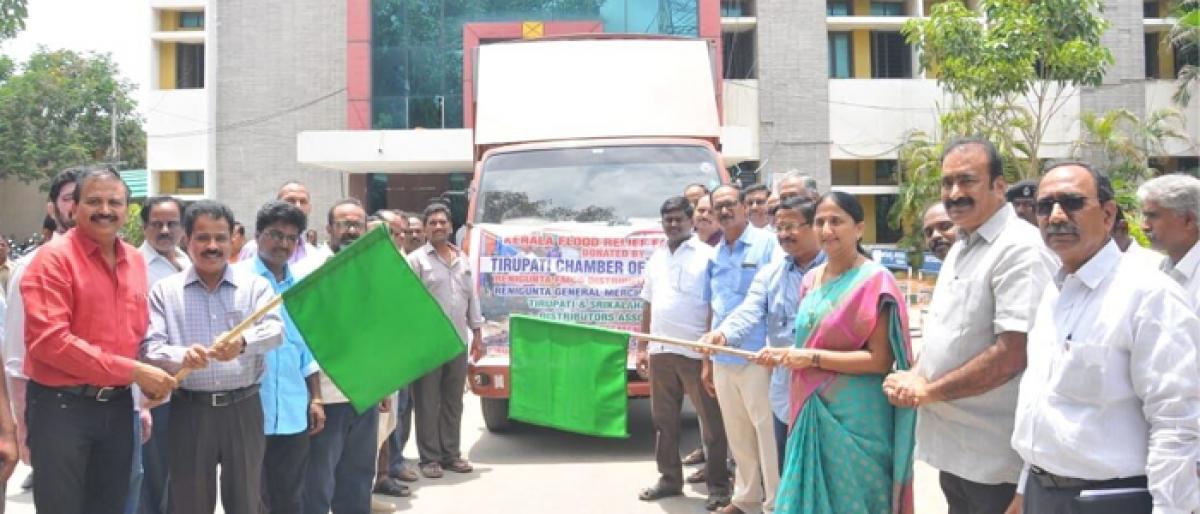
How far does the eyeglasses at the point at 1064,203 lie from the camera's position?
8.51 feet

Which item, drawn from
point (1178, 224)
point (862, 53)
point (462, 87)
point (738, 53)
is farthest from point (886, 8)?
point (1178, 224)

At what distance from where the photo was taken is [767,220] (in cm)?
677

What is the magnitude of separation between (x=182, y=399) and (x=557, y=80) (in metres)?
5.21

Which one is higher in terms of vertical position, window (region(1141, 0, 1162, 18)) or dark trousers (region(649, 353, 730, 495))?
window (region(1141, 0, 1162, 18))

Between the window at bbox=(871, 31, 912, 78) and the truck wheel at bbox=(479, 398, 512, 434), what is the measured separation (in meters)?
23.4

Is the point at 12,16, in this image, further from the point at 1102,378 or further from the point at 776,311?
the point at 1102,378

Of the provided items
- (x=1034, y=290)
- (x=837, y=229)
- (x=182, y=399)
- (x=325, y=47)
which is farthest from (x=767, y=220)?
(x=325, y=47)

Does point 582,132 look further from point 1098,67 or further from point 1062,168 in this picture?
point 1098,67

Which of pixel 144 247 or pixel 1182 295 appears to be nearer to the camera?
pixel 1182 295

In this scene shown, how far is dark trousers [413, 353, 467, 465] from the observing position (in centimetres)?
677

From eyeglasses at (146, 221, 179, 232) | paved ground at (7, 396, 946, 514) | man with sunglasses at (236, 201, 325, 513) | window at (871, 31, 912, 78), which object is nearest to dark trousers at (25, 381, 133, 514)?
man with sunglasses at (236, 201, 325, 513)

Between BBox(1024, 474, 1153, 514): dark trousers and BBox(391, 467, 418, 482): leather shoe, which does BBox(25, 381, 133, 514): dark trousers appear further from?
BBox(1024, 474, 1153, 514): dark trousers

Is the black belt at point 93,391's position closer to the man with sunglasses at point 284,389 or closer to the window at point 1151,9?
the man with sunglasses at point 284,389

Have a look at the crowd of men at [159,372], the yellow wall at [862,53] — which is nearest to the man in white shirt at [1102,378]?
the crowd of men at [159,372]
